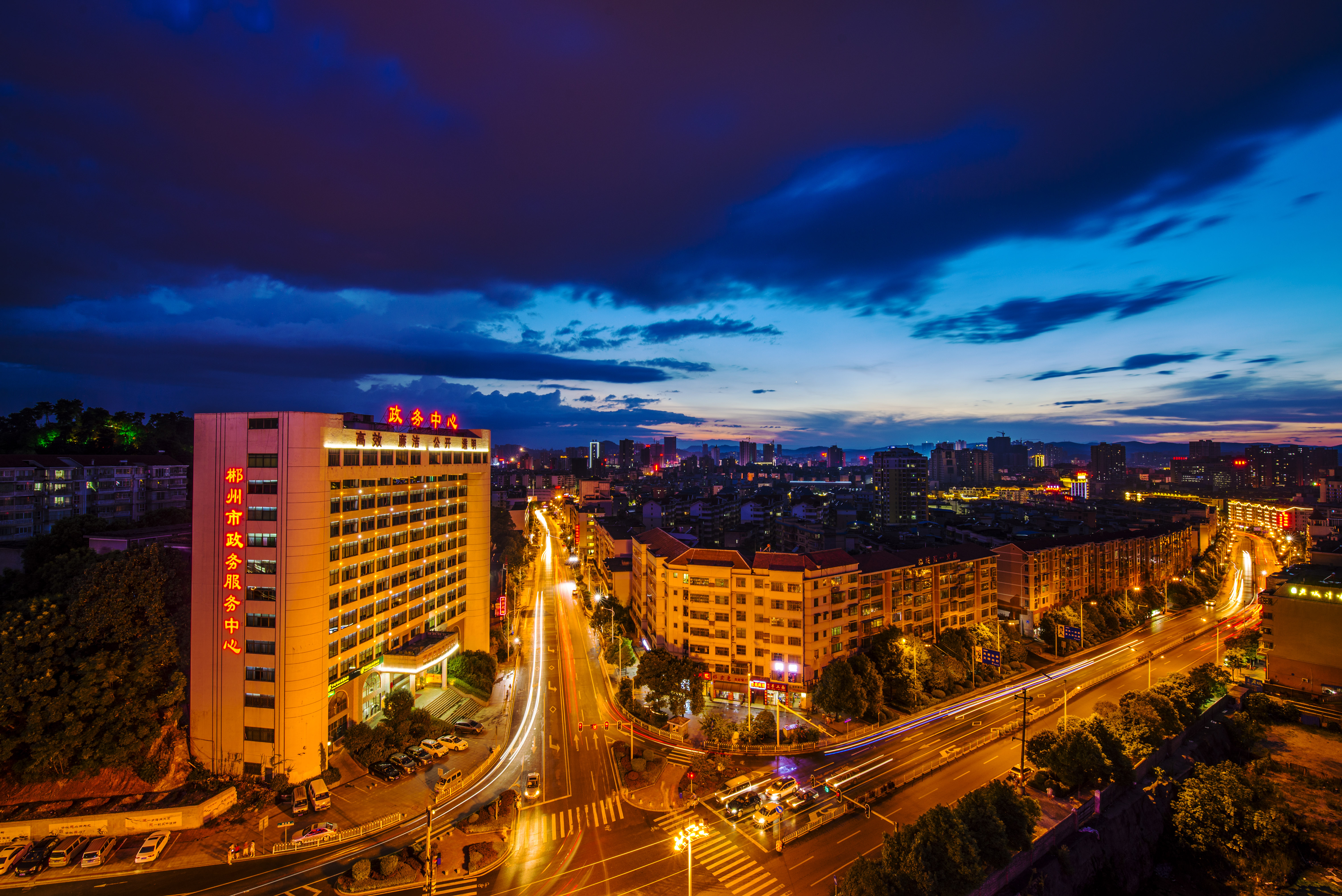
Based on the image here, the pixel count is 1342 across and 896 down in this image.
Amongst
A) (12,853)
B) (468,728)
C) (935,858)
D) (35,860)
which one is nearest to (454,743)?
(468,728)

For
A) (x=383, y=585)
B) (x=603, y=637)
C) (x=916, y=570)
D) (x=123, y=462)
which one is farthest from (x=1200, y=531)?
(x=123, y=462)

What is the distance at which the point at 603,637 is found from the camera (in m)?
73.0

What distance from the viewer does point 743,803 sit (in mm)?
38000

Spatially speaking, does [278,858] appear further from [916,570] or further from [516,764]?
[916,570]

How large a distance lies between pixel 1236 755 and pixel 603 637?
210 feet

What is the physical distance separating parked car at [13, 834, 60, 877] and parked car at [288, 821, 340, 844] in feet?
39.4

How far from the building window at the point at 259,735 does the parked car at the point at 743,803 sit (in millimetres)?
32714

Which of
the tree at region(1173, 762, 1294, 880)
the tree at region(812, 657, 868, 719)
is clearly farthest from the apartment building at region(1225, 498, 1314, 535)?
the tree at region(812, 657, 868, 719)

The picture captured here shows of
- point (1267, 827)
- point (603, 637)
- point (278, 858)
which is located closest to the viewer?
point (278, 858)

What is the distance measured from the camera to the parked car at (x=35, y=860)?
30.3 m

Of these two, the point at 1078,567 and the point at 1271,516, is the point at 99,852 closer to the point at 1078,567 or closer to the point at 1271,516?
the point at 1078,567

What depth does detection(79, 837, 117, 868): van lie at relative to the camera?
30938 mm

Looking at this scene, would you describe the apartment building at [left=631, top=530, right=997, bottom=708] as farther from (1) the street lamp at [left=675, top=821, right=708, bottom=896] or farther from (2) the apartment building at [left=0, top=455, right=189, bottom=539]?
(2) the apartment building at [left=0, top=455, right=189, bottom=539]

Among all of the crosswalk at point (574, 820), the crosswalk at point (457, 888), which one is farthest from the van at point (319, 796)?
the crosswalk at point (574, 820)
